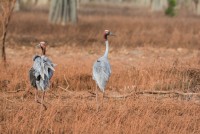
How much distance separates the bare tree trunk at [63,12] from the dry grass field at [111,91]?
553cm

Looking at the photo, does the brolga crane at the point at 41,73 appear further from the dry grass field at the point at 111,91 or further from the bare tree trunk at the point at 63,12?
the bare tree trunk at the point at 63,12

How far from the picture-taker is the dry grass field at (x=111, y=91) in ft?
23.1

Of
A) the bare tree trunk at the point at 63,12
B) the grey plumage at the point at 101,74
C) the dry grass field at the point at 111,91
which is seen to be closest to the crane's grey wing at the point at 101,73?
the grey plumage at the point at 101,74

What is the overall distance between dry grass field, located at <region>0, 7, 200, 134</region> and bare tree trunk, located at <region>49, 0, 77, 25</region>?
5.53m

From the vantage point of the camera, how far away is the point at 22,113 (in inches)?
290

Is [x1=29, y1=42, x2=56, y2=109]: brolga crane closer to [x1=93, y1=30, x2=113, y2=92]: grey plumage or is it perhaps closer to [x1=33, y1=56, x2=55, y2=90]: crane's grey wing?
[x1=33, y1=56, x2=55, y2=90]: crane's grey wing

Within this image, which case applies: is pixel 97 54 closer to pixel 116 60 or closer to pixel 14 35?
pixel 116 60

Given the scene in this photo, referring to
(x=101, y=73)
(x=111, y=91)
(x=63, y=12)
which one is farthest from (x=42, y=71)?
(x=63, y=12)

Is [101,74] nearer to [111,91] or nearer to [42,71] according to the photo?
[42,71]

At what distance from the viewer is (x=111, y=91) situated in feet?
32.8

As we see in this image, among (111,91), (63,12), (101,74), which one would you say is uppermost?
(101,74)

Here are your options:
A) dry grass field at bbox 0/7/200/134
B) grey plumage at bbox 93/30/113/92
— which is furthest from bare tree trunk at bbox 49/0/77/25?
grey plumage at bbox 93/30/113/92

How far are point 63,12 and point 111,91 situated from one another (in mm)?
14036

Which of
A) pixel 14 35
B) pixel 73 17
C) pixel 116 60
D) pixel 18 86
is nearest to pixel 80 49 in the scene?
pixel 116 60
